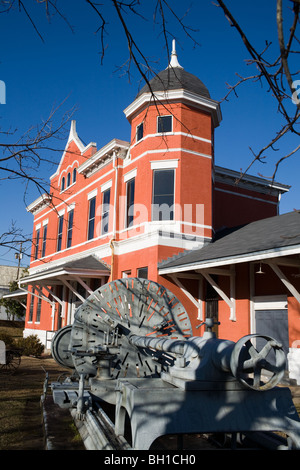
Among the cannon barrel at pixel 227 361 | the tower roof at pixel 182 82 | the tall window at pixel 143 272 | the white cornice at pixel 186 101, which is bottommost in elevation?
the cannon barrel at pixel 227 361

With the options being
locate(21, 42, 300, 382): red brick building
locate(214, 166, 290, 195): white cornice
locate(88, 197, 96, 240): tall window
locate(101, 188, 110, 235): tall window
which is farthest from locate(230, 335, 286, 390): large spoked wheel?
locate(88, 197, 96, 240): tall window

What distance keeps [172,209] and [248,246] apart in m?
4.08

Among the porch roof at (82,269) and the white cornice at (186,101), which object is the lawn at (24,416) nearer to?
the porch roof at (82,269)

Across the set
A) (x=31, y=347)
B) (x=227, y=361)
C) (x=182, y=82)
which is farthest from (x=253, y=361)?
(x=31, y=347)

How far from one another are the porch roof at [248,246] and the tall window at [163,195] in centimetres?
160

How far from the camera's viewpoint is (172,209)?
14.2 metres

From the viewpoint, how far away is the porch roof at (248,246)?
9.34 m

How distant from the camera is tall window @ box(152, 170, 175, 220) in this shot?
14.2m

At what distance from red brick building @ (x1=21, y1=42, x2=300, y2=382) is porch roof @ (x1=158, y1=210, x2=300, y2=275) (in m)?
0.11

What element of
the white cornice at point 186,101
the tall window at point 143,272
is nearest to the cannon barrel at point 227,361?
the tall window at point 143,272

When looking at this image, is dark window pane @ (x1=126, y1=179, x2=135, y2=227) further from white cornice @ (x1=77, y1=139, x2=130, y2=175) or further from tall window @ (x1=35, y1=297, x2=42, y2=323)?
tall window @ (x1=35, y1=297, x2=42, y2=323)

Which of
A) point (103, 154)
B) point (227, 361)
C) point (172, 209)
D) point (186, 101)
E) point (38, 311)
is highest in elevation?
point (186, 101)

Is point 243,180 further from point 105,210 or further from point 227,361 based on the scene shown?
point 227,361
